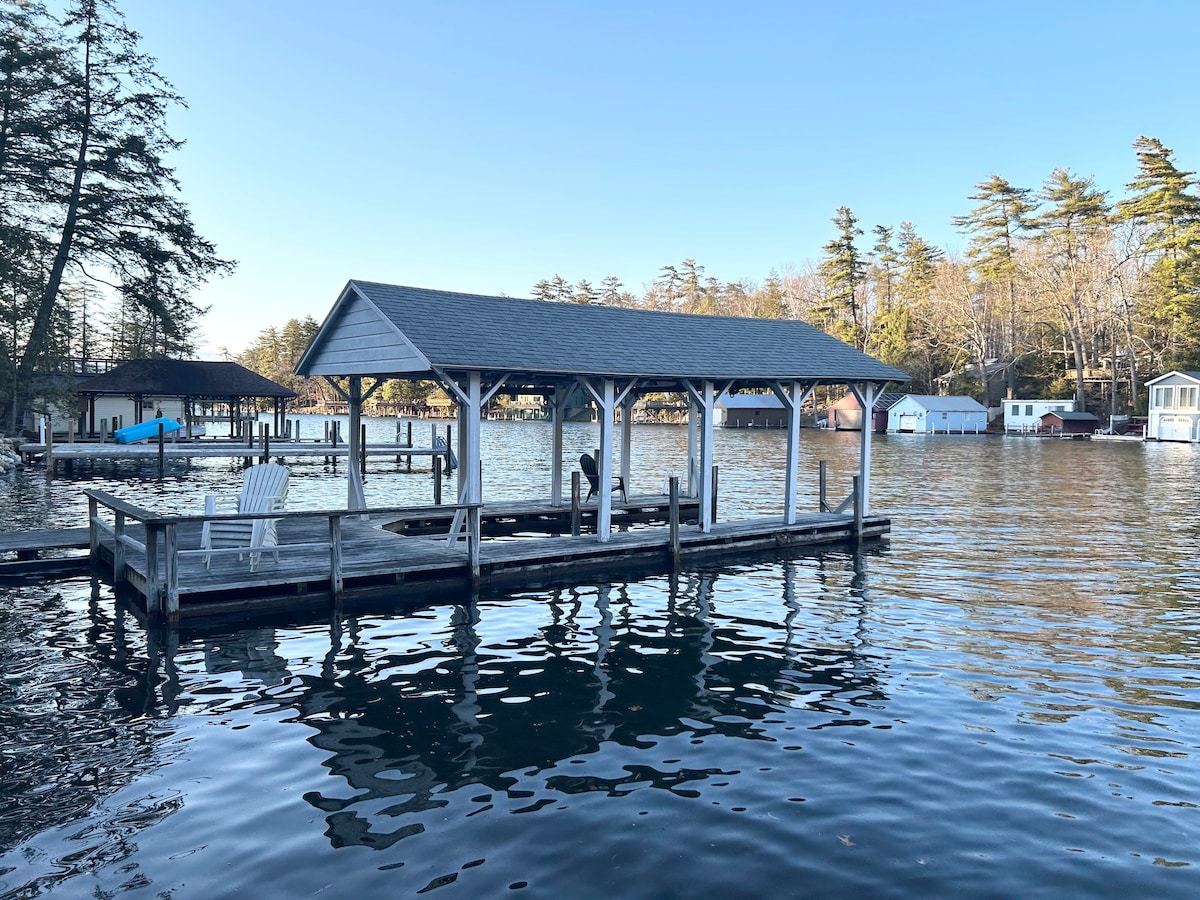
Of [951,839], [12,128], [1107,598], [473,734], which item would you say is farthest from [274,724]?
[12,128]

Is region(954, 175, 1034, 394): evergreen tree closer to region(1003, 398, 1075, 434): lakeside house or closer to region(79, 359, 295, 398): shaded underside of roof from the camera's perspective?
region(1003, 398, 1075, 434): lakeside house

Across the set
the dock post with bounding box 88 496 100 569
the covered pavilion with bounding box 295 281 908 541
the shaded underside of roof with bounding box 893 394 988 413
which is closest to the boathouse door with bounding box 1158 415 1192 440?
the shaded underside of roof with bounding box 893 394 988 413

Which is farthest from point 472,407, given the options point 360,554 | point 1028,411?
point 1028,411

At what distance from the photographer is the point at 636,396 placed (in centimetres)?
2059

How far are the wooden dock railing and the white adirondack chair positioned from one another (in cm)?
17

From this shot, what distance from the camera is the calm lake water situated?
5727 mm

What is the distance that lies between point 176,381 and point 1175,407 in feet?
219

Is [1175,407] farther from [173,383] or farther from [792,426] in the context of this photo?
[173,383]

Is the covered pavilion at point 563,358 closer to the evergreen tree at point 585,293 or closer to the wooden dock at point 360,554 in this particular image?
the wooden dock at point 360,554

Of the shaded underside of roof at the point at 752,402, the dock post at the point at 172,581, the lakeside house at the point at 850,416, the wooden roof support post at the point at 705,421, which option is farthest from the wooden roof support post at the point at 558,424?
the shaded underside of roof at the point at 752,402

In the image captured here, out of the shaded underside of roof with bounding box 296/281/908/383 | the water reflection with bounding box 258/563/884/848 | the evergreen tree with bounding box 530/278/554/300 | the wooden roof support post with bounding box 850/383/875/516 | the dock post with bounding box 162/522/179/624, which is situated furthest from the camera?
the evergreen tree with bounding box 530/278/554/300

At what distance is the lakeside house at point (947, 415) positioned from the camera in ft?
266

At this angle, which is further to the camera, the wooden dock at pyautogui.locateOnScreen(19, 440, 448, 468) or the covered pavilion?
the wooden dock at pyautogui.locateOnScreen(19, 440, 448, 468)

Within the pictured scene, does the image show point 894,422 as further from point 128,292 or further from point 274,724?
point 274,724
